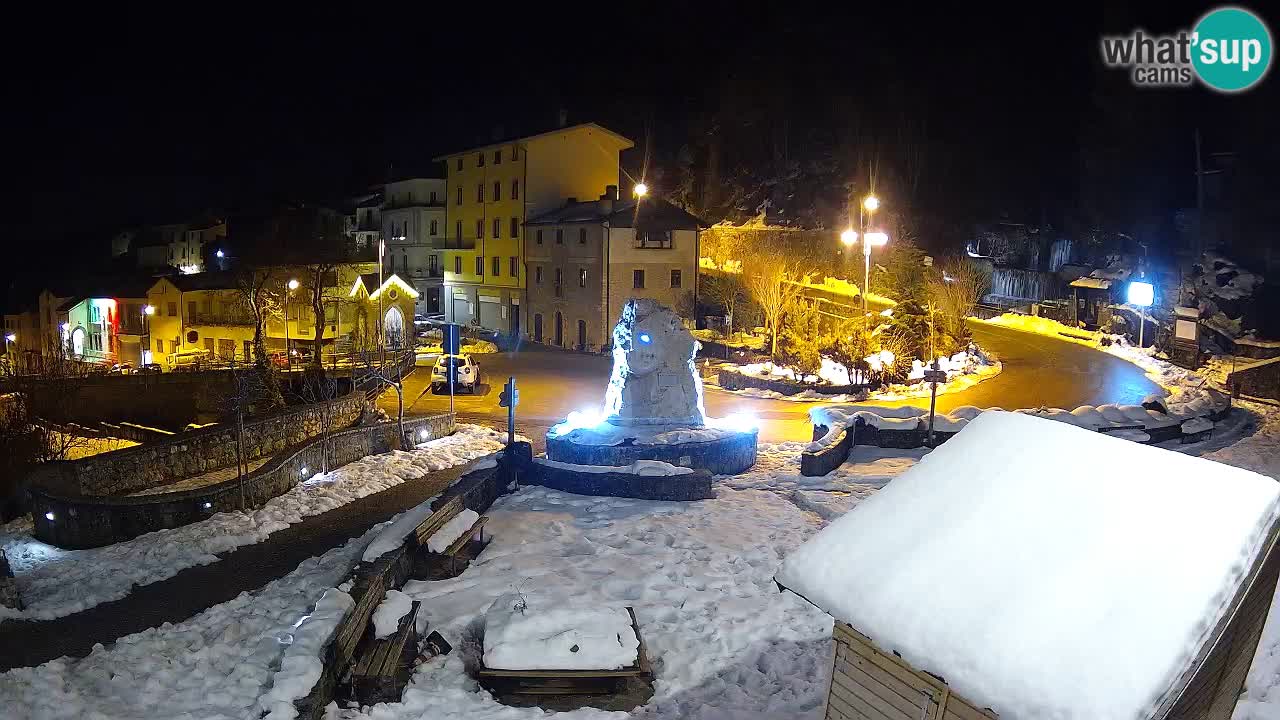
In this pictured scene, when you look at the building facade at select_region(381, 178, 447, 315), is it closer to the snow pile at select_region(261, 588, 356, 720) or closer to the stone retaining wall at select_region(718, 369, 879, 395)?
the stone retaining wall at select_region(718, 369, 879, 395)

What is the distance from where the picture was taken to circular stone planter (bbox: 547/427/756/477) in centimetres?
2044

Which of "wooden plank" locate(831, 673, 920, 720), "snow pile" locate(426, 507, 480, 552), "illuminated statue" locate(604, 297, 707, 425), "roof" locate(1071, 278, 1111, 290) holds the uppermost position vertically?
"roof" locate(1071, 278, 1111, 290)

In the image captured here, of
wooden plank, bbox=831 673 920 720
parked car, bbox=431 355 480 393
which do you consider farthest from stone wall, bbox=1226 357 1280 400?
wooden plank, bbox=831 673 920 720

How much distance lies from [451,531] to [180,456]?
10872 millimetres

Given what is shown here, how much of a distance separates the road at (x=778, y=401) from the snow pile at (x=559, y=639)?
13730 millimetres

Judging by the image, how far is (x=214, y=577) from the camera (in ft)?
46.9

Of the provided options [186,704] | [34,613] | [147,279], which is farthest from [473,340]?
[186,704]

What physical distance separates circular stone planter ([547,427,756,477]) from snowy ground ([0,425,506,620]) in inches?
154

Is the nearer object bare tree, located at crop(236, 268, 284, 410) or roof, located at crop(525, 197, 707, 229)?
bare tree, located at crop(236, 268, 284, 410)

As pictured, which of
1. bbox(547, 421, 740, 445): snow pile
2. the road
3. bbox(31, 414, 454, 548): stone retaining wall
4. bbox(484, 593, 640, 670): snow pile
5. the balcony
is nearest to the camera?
bbox(484, 593, 640, 670): snow pile

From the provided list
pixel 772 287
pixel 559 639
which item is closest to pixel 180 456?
pixel 559 639

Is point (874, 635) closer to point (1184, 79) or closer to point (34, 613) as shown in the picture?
point (34, 613)

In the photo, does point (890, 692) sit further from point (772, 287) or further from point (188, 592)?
point (772, 287)

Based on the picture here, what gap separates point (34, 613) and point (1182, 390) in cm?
3283
